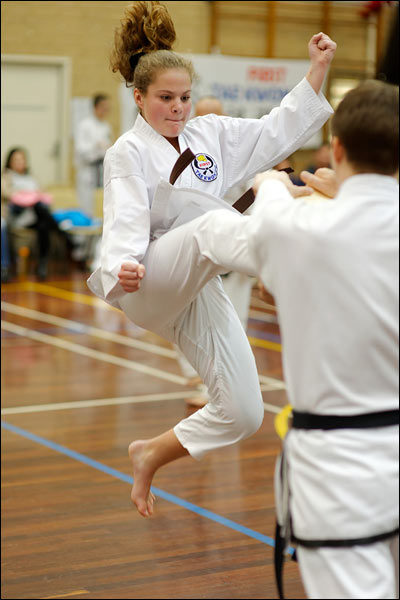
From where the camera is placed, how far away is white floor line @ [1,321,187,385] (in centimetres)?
776

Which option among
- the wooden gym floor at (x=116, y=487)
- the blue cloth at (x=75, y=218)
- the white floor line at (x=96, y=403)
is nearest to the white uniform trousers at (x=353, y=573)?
the wooden gym floor at (x=116, y=487)

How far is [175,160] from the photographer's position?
2537 mm

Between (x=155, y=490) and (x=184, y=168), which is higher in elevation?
(x=184, y=168)

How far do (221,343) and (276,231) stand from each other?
36.1 inches

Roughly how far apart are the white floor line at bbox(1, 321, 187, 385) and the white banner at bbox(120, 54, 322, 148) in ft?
13.1

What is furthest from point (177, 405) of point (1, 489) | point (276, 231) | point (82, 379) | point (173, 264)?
point (276, 231)

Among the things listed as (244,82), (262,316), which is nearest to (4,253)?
(262,316)

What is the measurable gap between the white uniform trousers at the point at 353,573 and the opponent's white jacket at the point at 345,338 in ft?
0.10

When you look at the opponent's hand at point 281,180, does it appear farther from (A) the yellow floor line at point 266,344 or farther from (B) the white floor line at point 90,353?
(A) the yellow floor line at point 266,344

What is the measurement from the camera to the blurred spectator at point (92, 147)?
11.9 m

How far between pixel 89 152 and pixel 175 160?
964 centimetres

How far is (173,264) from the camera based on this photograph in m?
2.34

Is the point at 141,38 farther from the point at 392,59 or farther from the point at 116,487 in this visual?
the point at 116,487

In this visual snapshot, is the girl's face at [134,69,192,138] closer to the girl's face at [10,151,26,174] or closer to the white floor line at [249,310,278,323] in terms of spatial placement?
the white floor line at [249,310,278,323]
